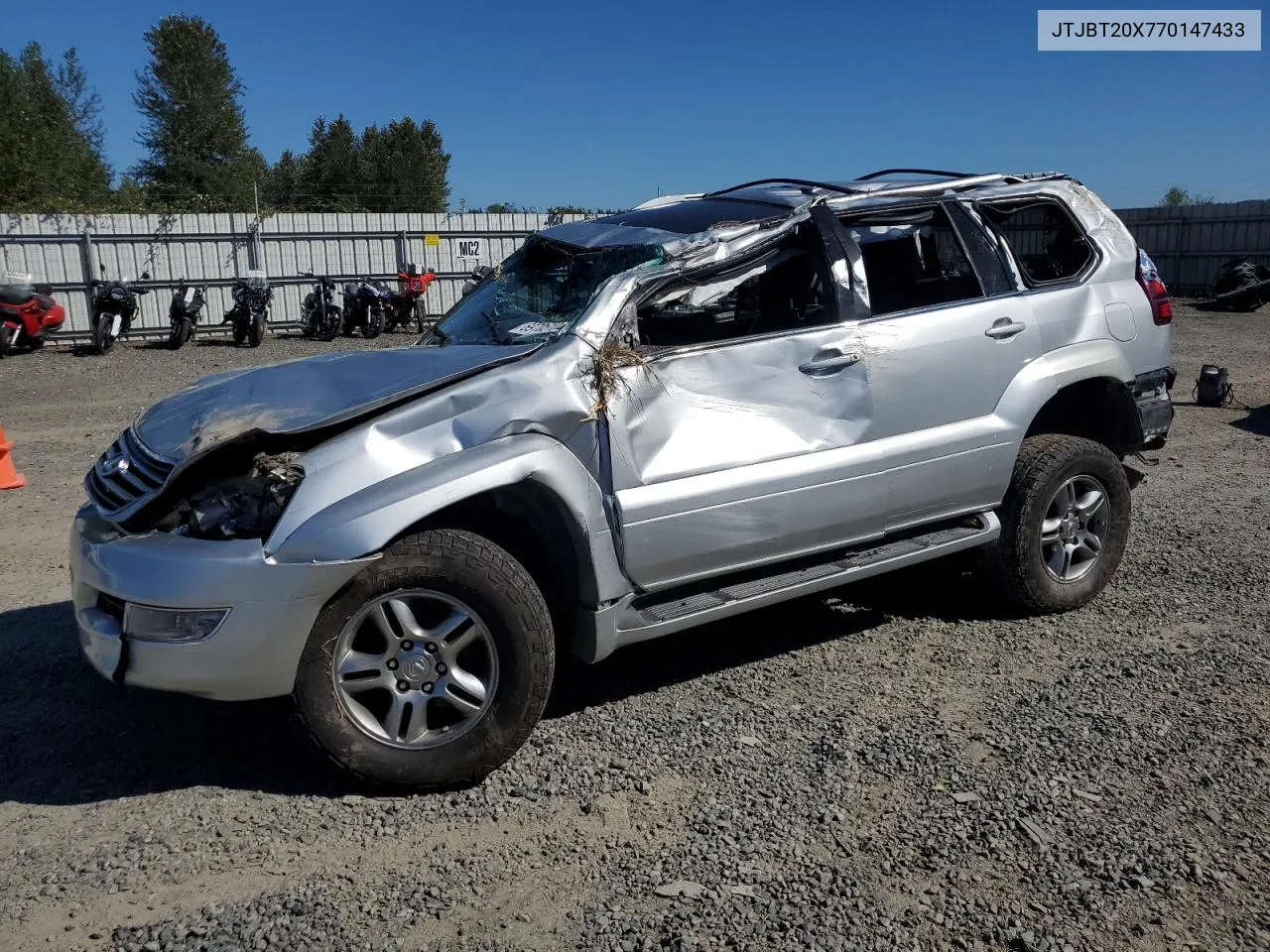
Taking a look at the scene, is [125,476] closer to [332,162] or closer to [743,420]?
[743,420]

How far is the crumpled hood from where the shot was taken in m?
3.52

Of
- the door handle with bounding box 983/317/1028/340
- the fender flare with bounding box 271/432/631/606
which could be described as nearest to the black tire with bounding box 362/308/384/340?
A: the door handle with bounding box 983/317/1028/340

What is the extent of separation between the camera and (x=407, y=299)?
20.6 metres

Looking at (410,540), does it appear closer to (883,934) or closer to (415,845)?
(415,845)

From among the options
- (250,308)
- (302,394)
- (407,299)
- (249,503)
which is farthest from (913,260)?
(407,299)

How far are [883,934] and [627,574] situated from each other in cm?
149

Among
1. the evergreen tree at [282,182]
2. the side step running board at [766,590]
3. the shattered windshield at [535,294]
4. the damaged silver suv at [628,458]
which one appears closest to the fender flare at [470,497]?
the damaged silver suv at [628,458]

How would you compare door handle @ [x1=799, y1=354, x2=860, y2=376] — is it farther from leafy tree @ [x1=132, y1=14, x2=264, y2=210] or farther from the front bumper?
leafy tree @ [x1=132, y1=14, x2=264, y2=210]

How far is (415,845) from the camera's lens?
10.7ft

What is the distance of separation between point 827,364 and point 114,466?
8.89ft

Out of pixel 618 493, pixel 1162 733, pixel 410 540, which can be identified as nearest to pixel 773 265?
pixel 618 493

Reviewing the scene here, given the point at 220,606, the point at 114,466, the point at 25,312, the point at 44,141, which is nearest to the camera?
the point at 220,606

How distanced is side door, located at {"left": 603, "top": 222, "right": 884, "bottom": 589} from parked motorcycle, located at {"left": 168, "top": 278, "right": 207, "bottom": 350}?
15.9 metres

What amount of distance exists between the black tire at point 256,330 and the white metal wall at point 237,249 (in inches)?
99.8
